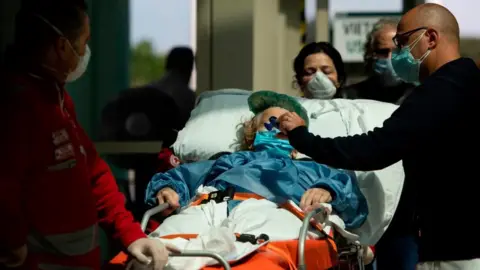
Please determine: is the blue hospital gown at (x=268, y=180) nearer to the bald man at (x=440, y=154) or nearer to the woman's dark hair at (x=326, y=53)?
the bald man at (x=440, y=154)

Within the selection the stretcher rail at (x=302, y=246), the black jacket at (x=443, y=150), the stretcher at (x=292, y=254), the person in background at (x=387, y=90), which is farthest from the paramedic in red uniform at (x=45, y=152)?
the person in background at (x=387, y=90)

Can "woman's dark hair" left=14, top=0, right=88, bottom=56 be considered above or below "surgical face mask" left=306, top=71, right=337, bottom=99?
above

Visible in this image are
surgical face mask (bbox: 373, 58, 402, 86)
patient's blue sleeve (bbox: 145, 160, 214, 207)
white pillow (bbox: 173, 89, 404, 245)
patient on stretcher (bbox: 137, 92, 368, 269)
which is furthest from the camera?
surgical face mask (bbox: 373, 58, 402, 86)

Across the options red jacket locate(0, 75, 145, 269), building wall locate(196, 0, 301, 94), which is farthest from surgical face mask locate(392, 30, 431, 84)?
building wall locate(196, 0, 301, 94)

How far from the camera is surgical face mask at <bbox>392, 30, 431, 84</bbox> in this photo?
3.45 meters

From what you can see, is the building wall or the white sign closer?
the building wall

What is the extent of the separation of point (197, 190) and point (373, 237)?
0.82m

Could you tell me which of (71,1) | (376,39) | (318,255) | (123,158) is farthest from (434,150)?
(123,158)

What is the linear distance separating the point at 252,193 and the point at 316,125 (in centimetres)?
82

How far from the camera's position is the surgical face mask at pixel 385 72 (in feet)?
16.1

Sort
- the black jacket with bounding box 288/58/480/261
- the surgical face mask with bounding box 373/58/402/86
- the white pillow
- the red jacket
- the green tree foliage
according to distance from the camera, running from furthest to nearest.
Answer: the green tree foliage, the surgical face mask with bounding box 373/58/402/86, the white pillow, the black jacket with bounding box 288/58/480/261, the red jacket

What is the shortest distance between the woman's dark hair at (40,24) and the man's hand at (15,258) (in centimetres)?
54

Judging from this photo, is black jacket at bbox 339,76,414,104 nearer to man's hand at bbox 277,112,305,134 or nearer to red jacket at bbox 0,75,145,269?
man's hand at bbox 277,112,305,134

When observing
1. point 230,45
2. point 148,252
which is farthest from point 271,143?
point 230,45
